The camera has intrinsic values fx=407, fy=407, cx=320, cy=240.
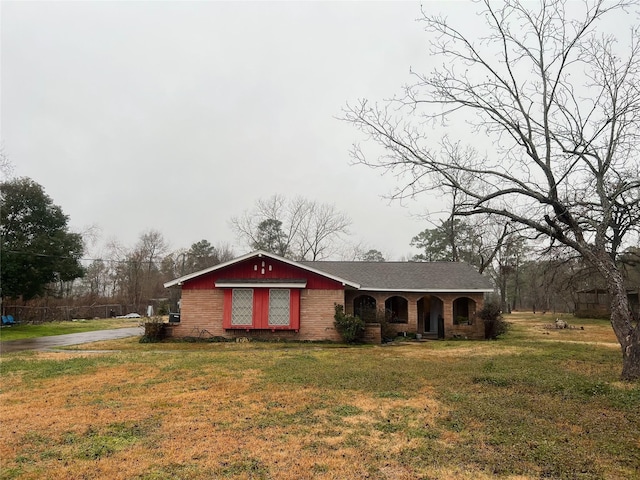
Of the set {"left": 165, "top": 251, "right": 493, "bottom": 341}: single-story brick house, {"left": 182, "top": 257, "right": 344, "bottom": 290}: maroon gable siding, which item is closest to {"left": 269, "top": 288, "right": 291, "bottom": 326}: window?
{"left": 165, "top": 251, "right": 493, "bottom": 341}: single-story brick house

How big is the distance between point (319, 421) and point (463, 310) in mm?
18081

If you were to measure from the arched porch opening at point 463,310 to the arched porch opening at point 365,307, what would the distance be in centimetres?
443

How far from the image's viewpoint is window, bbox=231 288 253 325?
1809 cm

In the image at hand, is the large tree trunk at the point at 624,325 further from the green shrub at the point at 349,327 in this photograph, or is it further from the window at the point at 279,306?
the window at the point at 279,306

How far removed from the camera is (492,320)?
63.6 ft

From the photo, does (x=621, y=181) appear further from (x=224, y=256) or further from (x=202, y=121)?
(x=224, y=256)

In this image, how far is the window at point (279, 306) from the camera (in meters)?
18.0

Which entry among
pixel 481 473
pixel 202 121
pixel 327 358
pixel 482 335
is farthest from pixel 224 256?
pixel 481 473

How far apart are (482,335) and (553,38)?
14.5 m

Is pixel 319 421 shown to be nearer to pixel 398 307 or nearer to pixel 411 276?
pixel 411 276

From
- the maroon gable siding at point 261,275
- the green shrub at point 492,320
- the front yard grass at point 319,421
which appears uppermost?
the maroon gable siding at point 261,275

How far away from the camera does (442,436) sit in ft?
17.6

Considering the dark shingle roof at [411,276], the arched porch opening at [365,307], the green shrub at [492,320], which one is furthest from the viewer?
the dark shingle roof at [411,276]

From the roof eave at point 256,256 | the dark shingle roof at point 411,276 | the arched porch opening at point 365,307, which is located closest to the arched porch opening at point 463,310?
the dark shingle roof at point 411,276
